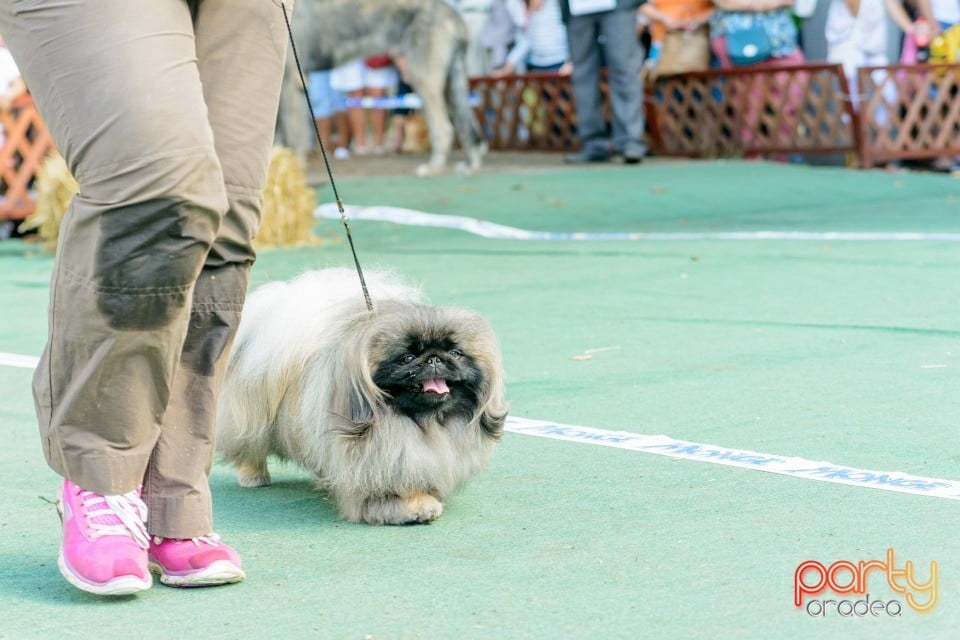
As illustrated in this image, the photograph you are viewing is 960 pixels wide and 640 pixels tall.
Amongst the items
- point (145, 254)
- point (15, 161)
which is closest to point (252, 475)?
point (145, 254)

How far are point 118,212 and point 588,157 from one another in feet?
36.8

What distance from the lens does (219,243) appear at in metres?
2.94

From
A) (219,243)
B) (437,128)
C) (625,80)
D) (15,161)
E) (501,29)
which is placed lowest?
(437,128)

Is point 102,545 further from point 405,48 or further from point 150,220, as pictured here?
point 405,48

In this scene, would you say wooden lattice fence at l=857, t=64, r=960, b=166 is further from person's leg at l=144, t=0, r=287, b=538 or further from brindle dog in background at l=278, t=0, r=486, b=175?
person's leg at l=144, t=0, r=287, b=538

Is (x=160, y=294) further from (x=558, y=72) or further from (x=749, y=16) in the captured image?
(x=558, y=72)

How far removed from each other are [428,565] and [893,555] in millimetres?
974

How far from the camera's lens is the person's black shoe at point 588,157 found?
44.6ft

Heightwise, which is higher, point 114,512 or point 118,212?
point 118,212

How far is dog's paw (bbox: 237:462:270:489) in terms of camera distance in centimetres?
399

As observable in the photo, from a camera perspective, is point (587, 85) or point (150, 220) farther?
point (587, 85)

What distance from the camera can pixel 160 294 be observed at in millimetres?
2697

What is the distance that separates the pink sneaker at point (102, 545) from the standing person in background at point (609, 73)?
10.2 meters

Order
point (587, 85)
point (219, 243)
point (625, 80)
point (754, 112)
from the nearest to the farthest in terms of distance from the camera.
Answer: point (219, 243), point (625, 80), point (587, 85), point (754, 112)
